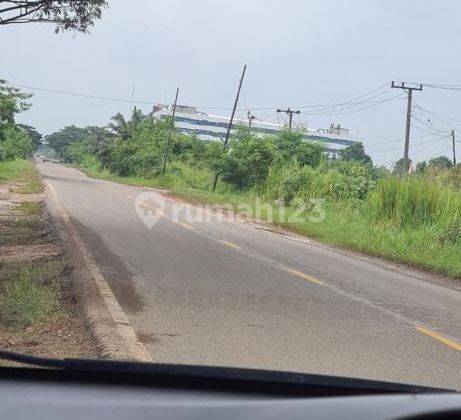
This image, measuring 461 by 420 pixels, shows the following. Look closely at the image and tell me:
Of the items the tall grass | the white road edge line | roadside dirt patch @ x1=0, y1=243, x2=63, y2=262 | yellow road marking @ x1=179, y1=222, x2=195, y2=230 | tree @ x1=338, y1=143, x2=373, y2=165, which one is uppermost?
tree @ x1=338, y1=143, x2=373, y2=165

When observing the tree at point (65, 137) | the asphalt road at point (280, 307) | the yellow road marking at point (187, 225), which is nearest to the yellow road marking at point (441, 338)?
the asphalt road at point (280, 307)

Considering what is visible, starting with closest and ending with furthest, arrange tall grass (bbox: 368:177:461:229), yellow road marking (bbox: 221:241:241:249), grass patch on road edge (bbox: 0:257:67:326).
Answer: grass patch on road edge (bbox: 0:257:67:326) → yellow road marking (bbox: 221:241:241:249) → tall grass (bbox: 368:177:461:229)

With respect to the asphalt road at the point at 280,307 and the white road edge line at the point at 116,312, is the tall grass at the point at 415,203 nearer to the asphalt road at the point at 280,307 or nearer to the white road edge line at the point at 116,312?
the asphalt road at the point at 280,307

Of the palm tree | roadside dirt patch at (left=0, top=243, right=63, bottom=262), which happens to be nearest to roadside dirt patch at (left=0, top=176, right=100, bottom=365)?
roadside dirt patch at (left=0, top=243, right=63, bottom=262)

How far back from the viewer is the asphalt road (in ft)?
20.7

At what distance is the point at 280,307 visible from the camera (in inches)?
343

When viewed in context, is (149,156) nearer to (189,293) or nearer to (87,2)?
(87,2)

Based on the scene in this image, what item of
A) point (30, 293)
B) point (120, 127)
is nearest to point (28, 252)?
point (30, 293)

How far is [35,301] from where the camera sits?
25.3 ft

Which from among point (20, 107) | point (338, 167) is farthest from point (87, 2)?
point (20, 107)

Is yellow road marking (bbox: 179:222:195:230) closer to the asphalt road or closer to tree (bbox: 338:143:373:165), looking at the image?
the asphalt road

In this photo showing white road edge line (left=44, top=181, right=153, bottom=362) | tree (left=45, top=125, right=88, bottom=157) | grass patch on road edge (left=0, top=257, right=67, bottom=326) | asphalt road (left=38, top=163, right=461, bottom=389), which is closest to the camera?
white road edge line (left=44, top=181, right=153, bottom=362)

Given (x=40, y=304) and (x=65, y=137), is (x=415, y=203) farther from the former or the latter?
(x=65, y=137)

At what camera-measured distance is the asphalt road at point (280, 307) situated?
20.7 feet
